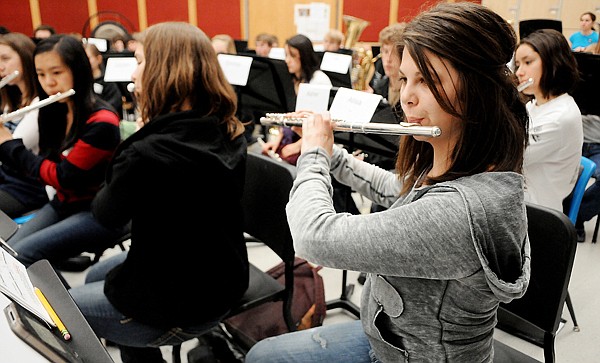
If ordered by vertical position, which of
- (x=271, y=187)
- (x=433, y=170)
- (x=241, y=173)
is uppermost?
(x=433, y=170)

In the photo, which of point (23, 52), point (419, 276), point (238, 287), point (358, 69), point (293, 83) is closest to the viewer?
point (419, 276)

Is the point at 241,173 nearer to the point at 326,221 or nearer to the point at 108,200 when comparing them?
the point at 108,200

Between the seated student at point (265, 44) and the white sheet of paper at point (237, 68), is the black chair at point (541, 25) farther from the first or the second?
the white sheet of paper at point (237, 68)

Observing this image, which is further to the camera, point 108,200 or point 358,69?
point 358,69

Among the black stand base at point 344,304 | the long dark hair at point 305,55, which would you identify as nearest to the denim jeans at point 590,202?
the black stand base at point 344,304

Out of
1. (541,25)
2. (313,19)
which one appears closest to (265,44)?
(313,19)

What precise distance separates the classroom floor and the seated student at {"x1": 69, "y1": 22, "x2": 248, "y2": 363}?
596 mm

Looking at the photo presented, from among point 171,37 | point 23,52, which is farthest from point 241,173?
point 23,52

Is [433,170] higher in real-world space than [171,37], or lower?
lower

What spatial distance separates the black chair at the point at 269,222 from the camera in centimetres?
147

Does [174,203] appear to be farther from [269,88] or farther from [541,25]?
[541,25]

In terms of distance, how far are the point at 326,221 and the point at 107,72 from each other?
8.96 ft

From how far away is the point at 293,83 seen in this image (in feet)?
10.8

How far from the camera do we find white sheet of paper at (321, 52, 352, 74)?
11.7ft
